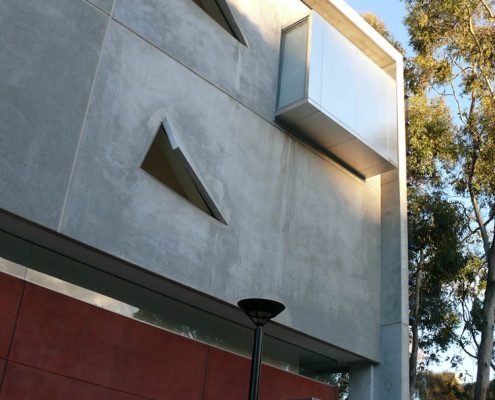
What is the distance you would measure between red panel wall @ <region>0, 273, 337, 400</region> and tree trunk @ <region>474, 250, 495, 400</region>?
856cm

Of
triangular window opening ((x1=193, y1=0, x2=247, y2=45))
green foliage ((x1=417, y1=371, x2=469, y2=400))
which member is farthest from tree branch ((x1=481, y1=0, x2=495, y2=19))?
green foliage ((x1=417, y1=371, x2=469, y2=400))

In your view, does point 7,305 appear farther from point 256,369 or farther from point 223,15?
point 223,15

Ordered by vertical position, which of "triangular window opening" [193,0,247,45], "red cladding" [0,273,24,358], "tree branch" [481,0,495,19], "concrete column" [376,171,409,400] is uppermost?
"tree branch" [481,0,495,19]

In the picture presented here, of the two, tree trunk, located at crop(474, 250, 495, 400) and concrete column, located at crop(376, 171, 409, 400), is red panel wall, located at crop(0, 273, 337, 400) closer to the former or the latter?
concrete column, located at crop(376, 171, 409, 400)

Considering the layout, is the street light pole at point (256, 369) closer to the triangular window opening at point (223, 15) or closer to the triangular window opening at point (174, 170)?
the triangular window opening at point (174, 170)

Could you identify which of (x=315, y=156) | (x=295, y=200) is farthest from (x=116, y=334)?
(x=315, y=156)

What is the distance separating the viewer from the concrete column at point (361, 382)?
13.6 meters

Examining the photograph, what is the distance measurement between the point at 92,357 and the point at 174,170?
11.7ft

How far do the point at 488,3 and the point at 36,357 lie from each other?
19.7 m

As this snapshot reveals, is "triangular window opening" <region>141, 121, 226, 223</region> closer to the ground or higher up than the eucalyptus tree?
closer to the ground

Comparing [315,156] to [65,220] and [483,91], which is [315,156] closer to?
[65,220]

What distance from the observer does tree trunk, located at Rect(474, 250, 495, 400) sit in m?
17.2

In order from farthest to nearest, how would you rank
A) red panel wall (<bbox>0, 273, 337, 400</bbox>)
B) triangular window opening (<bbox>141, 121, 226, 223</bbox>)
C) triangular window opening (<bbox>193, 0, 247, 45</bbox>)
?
triangular window opening (<bbox>193, 0, 247, 45</bbox>) < triangular window opening (<bbox>141, 121, 226, 223</bbox>) < red panel wall (<bbox>0, 273, 337, 400</bbox>)

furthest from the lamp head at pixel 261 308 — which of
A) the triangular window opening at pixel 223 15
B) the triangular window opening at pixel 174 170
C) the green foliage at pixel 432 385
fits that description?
the green foliage at pixel 432 385
